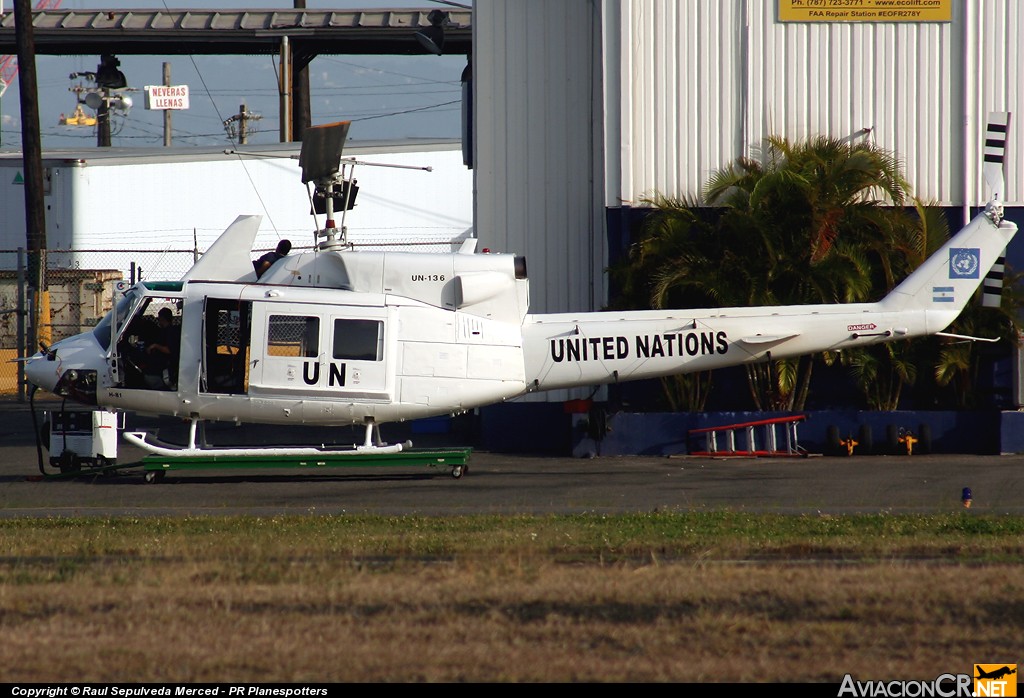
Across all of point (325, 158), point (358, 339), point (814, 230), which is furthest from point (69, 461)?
point (814, 230)

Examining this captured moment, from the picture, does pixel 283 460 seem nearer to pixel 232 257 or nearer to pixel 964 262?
pixel 232 257

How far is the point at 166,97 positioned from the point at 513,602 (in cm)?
5451

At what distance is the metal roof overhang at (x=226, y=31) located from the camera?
130 feet

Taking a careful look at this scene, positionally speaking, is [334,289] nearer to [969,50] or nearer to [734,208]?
[734,208]

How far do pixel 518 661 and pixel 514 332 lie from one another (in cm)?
952

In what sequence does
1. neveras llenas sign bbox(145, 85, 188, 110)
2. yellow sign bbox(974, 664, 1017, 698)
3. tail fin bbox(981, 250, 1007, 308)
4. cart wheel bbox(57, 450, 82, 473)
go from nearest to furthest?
yellow sign bbox(974, 664, 1017, 698)
cart wheel bbox(57, 450, 82, 473)
tail fin bbox(981, 250, 1007, 308)
neveras llenas sign bbox(145, 85, 188, 110)

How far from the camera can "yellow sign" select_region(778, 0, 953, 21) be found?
19000 millimetres

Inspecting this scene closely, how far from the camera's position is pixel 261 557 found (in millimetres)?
8945

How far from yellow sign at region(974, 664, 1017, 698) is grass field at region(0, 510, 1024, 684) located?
0.12m

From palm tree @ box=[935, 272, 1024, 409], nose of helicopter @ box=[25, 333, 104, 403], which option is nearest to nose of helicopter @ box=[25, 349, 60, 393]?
nose of helicopter @ box=[25, 333, 104, 403]

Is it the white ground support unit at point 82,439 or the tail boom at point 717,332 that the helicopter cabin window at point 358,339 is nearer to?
the tail boom at point 717,332

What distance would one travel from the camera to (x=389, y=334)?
14789 millimetres

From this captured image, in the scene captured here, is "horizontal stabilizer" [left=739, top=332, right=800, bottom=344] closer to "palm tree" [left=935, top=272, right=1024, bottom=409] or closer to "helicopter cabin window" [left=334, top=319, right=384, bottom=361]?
"palm tree" [left=935, top=272, right=1024, bottom=409]

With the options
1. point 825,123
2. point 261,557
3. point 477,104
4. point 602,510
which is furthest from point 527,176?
point 261,557
